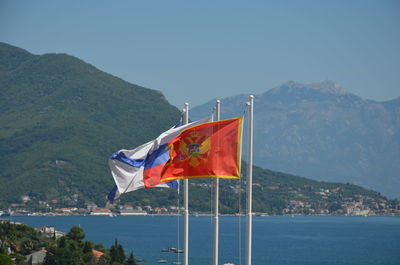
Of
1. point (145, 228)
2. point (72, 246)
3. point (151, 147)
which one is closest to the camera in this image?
point (151, 147)

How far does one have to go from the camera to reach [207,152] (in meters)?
26.4

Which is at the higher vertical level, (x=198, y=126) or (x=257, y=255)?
(x=198, y=126)

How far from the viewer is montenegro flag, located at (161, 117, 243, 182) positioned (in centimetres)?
2614

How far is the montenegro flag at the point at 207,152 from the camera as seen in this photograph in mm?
26141

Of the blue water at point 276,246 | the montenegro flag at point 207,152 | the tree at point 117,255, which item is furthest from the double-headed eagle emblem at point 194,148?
the blue water at point 276,246

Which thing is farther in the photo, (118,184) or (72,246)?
(72,246)

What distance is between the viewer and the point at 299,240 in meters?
166

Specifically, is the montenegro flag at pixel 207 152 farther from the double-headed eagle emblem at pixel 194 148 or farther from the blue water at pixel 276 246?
the blue water at pixel 276 246

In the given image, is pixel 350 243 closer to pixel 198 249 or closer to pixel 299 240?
pixel 299 240

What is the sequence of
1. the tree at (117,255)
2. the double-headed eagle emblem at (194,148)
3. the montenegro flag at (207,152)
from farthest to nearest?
the tree at (117,255), the double-headed eagle emblem at (194,148), the montenegro flag at (207,152)

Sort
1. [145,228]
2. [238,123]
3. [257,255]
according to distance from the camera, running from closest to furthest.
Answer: [238,123], [257,255], [145,228]

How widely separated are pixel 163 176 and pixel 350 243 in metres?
141

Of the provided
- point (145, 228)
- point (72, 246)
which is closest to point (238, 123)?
point (72, 246)

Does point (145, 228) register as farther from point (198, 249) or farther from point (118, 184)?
point (118, 184)
